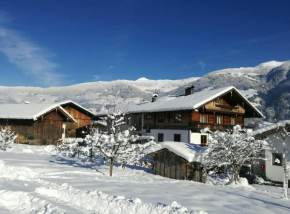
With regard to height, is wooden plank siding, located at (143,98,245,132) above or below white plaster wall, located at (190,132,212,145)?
above

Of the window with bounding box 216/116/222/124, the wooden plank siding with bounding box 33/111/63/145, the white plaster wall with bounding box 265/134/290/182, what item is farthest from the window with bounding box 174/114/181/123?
the wooden plank siding with bounding box 33/111/63/145

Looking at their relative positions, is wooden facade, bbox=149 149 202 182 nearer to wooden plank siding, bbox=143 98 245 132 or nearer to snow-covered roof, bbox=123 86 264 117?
snow-covered roof, bbox=123 86 264 117

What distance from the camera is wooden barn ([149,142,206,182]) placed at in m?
18.0

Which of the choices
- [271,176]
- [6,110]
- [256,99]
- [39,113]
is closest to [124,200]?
[271,176]

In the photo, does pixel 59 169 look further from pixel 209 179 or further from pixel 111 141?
pixel 209 179

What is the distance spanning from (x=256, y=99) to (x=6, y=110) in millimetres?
115404

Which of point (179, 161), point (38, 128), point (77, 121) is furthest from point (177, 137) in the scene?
point (77, 121)

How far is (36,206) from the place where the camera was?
831cm

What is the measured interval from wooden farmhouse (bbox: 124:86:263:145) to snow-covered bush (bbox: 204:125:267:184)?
10723 millimetres

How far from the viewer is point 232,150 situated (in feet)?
56.4

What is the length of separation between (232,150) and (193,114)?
1317 cm

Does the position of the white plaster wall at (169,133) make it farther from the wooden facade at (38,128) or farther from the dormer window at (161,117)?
the wooden facade at (38,128)

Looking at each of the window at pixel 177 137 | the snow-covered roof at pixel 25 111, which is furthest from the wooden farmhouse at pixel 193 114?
the snow-covered roof at pixel 25 111

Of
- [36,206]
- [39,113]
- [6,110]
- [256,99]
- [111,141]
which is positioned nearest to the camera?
[36,206]
